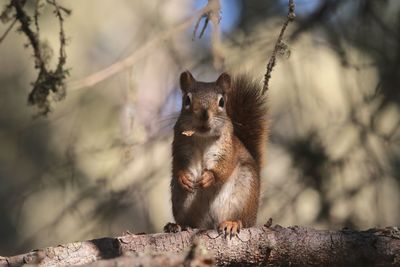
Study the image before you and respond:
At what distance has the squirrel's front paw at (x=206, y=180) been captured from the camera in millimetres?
2609

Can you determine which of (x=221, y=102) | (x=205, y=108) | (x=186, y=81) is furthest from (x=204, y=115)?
(x=186, y=81)

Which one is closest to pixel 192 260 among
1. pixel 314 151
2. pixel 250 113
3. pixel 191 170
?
pixel 191 170

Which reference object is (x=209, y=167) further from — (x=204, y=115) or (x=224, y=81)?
(x=224, y=81)

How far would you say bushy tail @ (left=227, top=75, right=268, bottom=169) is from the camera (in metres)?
2.96

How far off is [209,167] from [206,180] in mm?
92

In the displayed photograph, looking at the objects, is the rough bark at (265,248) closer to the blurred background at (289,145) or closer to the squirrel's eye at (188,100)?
the squirrel's eye at (188,100)

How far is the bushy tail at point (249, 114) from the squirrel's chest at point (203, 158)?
0.96ft

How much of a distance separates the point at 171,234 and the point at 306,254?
434 millimetres

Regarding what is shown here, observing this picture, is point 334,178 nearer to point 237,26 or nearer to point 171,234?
point 237,26

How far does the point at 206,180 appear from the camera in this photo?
8.56 ft

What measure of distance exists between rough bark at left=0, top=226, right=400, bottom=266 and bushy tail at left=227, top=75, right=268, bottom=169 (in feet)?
2.46

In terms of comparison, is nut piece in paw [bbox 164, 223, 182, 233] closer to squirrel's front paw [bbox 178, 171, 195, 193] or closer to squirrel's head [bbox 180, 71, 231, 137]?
squirrel's front paw [bbox 178, 171, 195, 193]

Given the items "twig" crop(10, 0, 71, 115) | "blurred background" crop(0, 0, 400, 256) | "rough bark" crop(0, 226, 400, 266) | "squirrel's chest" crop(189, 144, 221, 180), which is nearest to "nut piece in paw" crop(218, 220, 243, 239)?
"rough bark" crop(0, 226, 400, 266)

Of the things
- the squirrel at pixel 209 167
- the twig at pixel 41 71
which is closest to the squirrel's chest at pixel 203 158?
the squirrel at pixel 209 167
